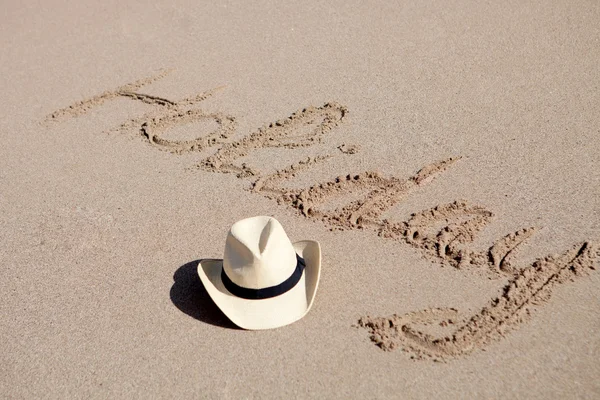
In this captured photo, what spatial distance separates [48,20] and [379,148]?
3822 mm

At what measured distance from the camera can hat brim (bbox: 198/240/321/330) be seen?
10.1 ft

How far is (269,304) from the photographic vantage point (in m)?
3.06

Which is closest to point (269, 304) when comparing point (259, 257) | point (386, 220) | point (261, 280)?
point (261, 280)

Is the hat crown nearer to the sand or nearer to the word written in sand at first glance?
the sand

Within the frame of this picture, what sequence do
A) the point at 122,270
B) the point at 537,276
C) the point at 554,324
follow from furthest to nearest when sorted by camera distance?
the point at 122,270, the point at 537,276, the point at 554,324

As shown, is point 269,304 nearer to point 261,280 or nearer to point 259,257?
point 261,280

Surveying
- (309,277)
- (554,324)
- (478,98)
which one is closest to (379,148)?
(478,98)

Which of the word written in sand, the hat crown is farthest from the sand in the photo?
the hat crown

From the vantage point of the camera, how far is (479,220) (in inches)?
140

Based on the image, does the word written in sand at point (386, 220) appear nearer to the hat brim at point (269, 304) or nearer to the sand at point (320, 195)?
the sand at point (320, 195)

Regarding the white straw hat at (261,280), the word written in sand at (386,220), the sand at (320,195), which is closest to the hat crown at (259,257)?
the white straw hat at (261,280)

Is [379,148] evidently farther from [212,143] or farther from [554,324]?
[554,324]

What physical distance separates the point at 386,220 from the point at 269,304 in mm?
874

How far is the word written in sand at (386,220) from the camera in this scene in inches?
118
